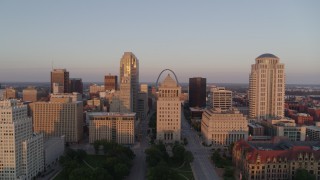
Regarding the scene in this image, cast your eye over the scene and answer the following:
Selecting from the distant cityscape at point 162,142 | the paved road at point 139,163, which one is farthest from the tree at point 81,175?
the paved road at point 139,163

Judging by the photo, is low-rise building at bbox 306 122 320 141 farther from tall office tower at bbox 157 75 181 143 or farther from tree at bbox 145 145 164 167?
tree at bbox 145 145 164 167

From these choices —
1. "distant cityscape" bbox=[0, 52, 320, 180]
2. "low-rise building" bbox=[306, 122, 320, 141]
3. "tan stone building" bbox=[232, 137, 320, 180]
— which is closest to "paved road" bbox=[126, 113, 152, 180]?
"distant cityscape" bbox=[0, 52, 320, 180]

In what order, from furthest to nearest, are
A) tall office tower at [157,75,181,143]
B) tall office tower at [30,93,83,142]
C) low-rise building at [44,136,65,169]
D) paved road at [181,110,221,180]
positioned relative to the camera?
tall office tower at [157,75,181,143] < tall office tower at [30,93,83,142] < low-rise building at [44,136,65,169] < paved road at [181,110,221,180]

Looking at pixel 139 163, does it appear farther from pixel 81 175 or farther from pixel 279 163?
pixel 279 163

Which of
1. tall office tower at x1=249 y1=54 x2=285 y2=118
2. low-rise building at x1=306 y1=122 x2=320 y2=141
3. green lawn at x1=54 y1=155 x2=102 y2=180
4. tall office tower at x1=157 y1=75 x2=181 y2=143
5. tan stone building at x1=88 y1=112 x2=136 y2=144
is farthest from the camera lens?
tall office tower at x1=249 y1=54 x2=285 y2=118

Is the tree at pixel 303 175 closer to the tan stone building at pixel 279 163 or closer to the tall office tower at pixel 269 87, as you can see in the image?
the tan stone building at pixel 279 163

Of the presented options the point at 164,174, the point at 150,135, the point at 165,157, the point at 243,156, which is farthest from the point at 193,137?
the point at 164,174

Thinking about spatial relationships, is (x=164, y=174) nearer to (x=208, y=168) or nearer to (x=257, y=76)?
(x=208, y=168)

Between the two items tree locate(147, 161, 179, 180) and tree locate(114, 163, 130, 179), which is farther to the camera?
tree locate(114, 163, 130, 179)
